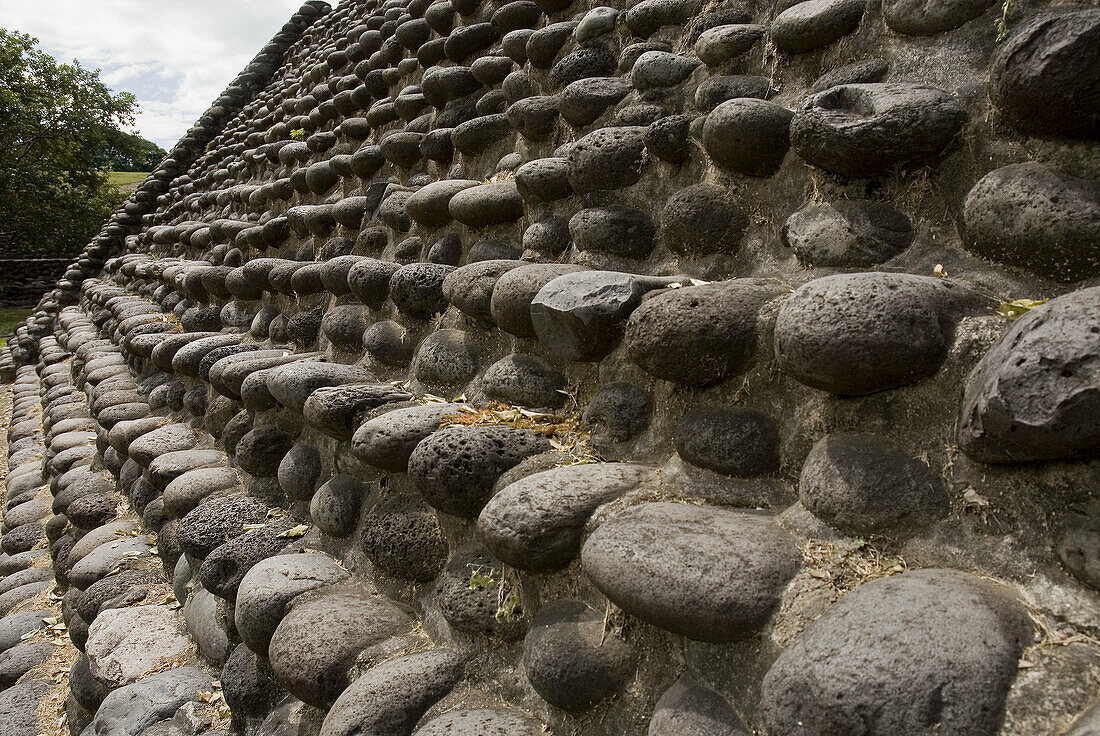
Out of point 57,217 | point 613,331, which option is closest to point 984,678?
point 613,331

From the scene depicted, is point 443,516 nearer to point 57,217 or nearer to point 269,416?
point 269,416

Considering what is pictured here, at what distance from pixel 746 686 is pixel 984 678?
1.45ft

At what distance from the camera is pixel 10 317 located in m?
16.4

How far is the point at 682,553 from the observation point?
1483mm

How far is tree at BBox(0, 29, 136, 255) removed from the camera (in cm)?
1808

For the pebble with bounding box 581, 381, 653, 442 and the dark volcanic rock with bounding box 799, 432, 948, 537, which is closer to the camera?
the dark volcanic rock with bounding box 799, 432, 948, 537

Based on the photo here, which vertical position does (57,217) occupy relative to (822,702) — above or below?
above

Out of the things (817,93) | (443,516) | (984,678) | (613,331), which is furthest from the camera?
(443,516)

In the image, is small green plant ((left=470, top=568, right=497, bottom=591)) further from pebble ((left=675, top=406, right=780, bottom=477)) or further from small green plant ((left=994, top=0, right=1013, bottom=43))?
small green plant ((left=994, top=0, right=1013, bottom=43))

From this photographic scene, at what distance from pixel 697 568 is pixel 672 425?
587 millimetres

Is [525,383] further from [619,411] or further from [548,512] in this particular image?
[548,512]

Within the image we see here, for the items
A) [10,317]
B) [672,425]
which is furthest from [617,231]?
[10,317]

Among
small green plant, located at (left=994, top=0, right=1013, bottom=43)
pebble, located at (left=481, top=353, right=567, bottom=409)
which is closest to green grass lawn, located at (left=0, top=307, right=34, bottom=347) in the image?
pebble, located at (left=481, top=353, right=567, bottom=409)

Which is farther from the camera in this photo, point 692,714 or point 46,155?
point 46,155
